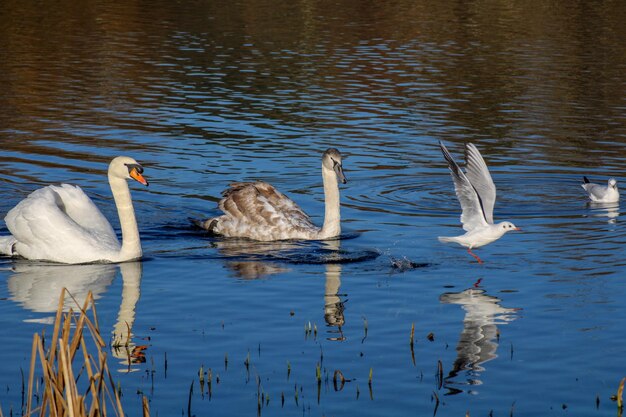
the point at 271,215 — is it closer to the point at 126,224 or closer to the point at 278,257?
the point at 278,257

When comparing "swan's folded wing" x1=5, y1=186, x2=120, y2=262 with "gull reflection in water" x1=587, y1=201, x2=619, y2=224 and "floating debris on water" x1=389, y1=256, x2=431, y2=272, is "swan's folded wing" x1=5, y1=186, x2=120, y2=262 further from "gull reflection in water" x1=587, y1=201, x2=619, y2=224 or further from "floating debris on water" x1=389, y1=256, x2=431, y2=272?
"gull reflection in water" x1=587, y1=201, x2=619, y2=224

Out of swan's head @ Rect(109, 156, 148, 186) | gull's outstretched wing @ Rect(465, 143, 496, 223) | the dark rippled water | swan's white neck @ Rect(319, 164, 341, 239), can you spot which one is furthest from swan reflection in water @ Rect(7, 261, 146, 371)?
gull's outstretched wing @ Rect(465, 143, 496, 223)

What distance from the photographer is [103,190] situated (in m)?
21.8

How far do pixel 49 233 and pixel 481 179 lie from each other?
19.6 ft

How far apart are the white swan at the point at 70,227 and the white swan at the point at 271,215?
2.17 metres

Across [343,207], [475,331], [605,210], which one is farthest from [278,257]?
[605,210]

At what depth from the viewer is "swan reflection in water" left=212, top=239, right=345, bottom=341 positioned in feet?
52.0

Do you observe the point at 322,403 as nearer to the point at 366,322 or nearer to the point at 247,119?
the point at 366,322

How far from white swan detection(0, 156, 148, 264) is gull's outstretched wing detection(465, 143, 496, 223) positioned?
14.7ft

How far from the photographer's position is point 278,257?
1720 cm

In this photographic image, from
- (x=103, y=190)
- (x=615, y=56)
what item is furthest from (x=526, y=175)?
(x=615, y=56)

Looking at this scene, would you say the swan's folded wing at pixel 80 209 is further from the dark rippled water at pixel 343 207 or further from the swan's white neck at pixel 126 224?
the dark rippled water at pixel 343 207

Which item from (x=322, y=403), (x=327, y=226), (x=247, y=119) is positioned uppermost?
(x=247, y=119)

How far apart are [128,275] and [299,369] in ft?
16.2
